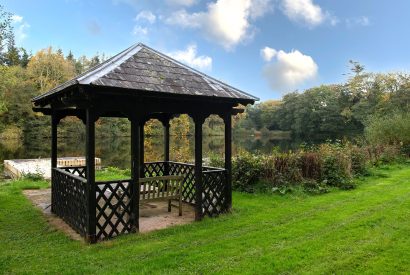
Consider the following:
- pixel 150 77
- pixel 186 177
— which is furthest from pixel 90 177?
pixel 186 177

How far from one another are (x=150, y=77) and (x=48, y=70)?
45.8 metres

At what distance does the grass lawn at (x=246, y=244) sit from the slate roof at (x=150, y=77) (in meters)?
2.77

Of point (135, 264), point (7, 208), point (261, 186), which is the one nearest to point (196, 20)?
point (261, 186)

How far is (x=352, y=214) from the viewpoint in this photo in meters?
7.73

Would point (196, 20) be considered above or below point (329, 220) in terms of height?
above

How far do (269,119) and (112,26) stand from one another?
2712 inches

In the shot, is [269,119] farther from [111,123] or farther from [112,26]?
[112,26]

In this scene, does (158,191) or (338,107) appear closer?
(158,191)

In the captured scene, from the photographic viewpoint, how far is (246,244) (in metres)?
5.85

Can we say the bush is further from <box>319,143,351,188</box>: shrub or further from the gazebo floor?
the gazebo floor

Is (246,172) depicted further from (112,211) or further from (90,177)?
(90,177)

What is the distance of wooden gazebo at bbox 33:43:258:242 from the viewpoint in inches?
240

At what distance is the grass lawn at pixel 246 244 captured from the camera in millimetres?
4926

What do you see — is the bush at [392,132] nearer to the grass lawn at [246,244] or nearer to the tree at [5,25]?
the grass lawn at [246,244]
